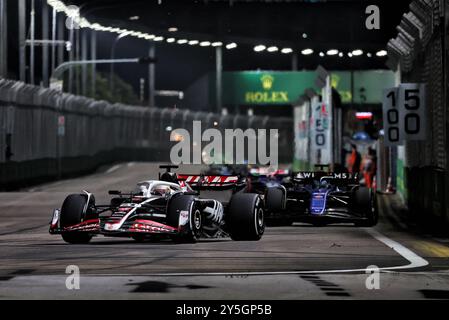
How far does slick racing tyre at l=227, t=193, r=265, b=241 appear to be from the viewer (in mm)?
18234

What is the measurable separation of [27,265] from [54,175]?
35.3m

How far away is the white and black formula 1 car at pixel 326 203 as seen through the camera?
23406mm

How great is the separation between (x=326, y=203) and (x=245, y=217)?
5.41 meters

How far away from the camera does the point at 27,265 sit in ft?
47.2

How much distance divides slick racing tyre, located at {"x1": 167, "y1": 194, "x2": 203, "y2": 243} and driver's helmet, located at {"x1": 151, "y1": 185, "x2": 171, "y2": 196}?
690 millimetres

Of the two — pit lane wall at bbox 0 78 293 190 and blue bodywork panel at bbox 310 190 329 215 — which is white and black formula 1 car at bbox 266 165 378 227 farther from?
pit lane wall at bbox 0 78 293 190

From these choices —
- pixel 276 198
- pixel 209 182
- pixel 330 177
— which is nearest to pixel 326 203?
pixel 330 177

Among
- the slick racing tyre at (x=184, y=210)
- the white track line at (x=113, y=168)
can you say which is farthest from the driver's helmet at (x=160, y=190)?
the white track line at (x=113, y=168)

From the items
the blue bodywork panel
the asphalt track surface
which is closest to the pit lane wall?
the blue bodywork panel

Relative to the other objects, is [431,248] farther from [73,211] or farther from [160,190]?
[73,211]

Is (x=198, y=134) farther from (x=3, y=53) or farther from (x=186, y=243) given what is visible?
(x=186, y=243)

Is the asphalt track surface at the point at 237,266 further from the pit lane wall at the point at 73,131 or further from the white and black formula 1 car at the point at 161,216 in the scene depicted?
the pit lane wall at the point at 73,131

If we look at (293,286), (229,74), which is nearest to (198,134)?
(229,74)

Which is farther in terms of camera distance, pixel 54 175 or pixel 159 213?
pixel 54 175
